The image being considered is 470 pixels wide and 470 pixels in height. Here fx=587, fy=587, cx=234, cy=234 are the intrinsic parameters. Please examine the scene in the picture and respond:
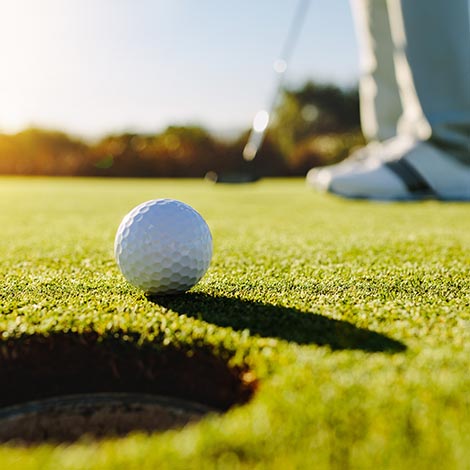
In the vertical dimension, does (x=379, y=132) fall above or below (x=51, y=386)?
above

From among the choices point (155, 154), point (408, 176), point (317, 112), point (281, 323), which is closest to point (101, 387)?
point (281, 323)

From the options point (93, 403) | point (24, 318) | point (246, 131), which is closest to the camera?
point (93, 403)

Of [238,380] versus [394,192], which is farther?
[394,192]

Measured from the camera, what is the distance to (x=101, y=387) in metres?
1.50

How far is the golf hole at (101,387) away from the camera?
137cm

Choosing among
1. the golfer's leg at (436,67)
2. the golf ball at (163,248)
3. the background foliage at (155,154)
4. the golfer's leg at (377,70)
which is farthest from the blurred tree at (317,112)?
the golf ball at (163,248)

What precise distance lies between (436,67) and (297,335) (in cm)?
410

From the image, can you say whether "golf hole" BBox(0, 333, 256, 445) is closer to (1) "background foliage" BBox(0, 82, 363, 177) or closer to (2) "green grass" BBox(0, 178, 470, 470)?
(2) "green grass" BBox(0, 178, 470, 470)

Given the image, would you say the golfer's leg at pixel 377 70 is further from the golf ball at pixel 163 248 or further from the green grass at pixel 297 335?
the golf ball at pixel 163 248

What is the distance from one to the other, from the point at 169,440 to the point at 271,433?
0.16 metres

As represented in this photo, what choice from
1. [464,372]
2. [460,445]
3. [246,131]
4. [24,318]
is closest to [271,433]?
[460,445]

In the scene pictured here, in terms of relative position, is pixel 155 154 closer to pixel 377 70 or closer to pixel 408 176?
pixel 377 70

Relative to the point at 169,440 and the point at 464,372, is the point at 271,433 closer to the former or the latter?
the point at 169,440

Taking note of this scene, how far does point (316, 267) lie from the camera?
236 cm
